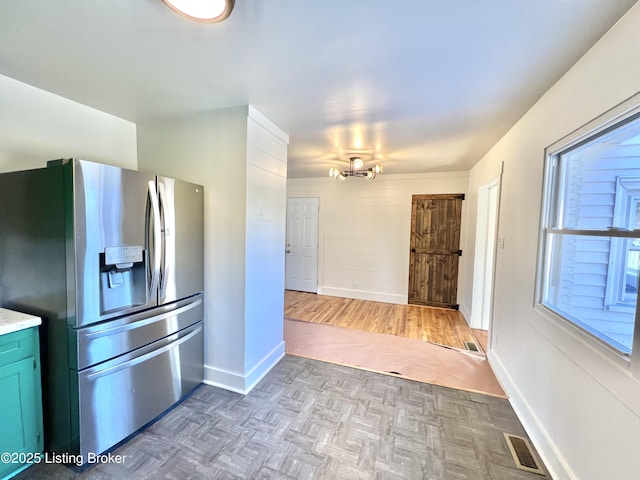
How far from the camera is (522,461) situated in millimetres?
1638

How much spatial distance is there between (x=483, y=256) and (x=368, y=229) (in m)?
2.01

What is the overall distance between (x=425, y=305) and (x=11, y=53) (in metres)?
5.49

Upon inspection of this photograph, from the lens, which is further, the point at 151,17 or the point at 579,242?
the point at 579,242

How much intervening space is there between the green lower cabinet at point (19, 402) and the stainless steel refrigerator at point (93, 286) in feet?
0.20

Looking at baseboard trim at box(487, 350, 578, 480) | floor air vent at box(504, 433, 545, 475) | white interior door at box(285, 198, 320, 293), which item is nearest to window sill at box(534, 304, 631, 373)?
baseboard trim at box(487, 350, 578, 480)

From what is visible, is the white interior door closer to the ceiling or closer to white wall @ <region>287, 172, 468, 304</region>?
white wall @ <region>287, 172, 468, 304</region>

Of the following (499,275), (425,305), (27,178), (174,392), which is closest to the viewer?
(27,178)

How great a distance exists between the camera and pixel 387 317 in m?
4.22

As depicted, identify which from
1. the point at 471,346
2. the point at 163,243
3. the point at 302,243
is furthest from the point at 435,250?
the point at 163,243

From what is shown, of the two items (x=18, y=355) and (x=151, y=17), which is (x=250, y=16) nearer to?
(x=151, y=17)

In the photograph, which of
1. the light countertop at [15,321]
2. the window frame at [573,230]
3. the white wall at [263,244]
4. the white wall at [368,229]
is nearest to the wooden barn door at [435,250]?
the white wall at [368,229]

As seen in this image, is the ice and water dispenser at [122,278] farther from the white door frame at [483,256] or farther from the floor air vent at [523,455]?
the white door frame at [483,256]

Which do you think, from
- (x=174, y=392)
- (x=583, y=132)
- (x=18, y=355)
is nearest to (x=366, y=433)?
(x=174, y=392)

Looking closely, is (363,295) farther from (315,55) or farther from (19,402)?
(19,402)
